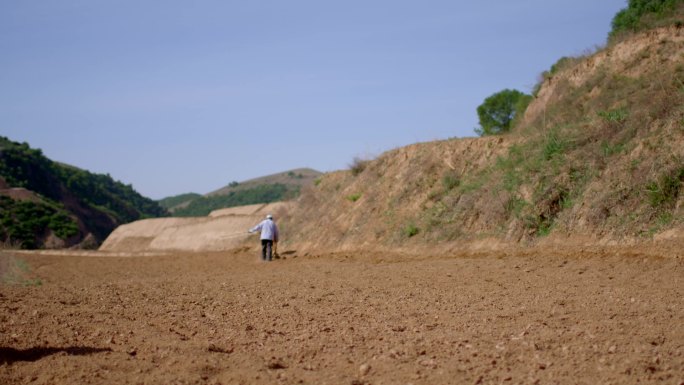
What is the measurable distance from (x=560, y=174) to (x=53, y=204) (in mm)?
52398

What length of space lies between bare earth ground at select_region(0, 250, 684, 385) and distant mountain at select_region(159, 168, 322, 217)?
79.0 m

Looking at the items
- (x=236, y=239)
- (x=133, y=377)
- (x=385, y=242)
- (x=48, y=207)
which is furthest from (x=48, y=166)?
(x=133, y=377)

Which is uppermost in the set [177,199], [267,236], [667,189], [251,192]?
[177,199]

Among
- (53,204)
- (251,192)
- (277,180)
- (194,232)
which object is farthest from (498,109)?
(277,180)

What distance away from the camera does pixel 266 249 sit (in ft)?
68.3

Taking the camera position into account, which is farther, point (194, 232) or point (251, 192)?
point (251, 192)

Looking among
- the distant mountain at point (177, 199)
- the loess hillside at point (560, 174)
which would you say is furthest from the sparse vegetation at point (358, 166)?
the distant mountain at point (177, 199)

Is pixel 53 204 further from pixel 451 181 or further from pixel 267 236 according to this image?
pixel 451 181

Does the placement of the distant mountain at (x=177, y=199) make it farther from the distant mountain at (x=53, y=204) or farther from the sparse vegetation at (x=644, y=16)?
the sparse vegetation at (x=644, y=16)

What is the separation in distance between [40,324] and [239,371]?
3160mm

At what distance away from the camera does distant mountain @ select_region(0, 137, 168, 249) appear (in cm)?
4756

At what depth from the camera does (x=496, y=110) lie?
93.7 ft

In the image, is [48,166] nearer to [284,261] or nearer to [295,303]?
[284,261]

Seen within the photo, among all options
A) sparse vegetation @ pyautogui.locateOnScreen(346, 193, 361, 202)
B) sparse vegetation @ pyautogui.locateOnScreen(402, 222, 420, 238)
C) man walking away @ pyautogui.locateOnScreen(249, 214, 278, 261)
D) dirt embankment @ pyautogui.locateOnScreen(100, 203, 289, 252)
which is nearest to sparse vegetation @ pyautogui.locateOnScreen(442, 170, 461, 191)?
sparse vegetation @ pyautogui.locateOnScreen(402, 222, 420, 238)
